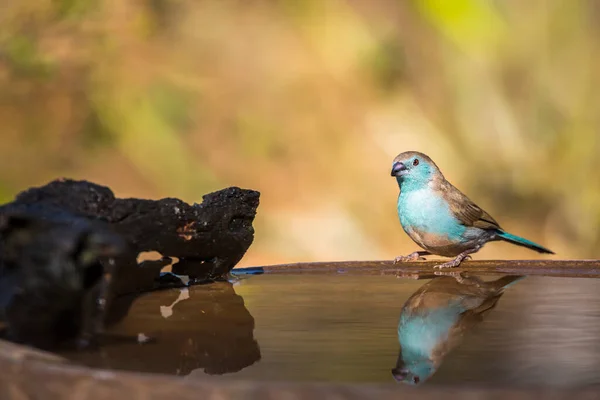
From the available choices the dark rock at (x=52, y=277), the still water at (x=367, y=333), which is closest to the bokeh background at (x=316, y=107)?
the still water at (x=367, y=333)

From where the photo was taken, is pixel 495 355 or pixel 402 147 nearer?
pixel 495 355

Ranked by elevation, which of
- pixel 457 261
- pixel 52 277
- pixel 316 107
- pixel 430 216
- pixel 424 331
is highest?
pixel 316 107

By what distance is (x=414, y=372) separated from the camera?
1.27 metres

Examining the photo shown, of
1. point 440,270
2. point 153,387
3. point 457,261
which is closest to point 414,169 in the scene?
point 457,261

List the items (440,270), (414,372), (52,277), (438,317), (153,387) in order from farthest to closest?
(440,270), (438,317), (52,277), (414,372), (153,387)

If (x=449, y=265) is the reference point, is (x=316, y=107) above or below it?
above

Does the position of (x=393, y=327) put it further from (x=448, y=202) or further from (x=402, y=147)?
(x=402, y=147)

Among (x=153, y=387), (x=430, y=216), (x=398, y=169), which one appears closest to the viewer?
(x=153, y=387)

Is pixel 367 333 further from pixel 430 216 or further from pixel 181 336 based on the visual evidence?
pixel 430 216

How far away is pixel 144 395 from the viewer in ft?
3.71

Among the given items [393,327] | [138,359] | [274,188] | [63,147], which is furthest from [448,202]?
[63,147]

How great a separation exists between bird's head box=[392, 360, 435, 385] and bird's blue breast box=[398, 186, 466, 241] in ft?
6.24

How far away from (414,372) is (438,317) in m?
0.55

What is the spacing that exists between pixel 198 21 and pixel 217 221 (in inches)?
159
